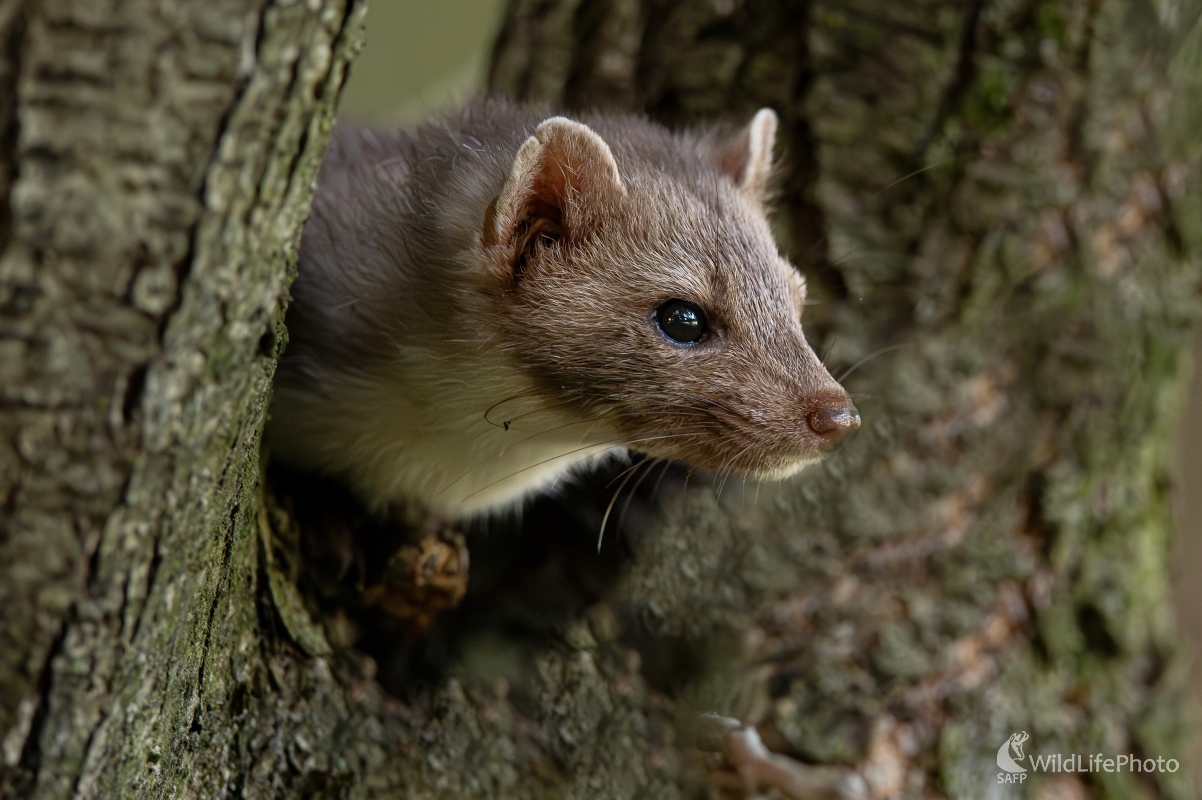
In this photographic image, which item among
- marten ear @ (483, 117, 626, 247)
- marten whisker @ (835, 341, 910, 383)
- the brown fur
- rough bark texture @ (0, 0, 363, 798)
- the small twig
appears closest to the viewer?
rough bark texture @ (0, 0, 363, 798)

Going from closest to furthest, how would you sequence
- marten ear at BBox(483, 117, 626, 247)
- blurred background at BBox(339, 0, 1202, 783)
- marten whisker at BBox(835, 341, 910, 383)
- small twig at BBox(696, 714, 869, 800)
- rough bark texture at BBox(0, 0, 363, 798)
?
1. rough bark texture at BBox(0, 0, 363, 798)
2. marten ear at BBox(483, 117, 626, 247)
3. small twig at BBox(696, 714, 869, 800)
4. marten whisker at BBox(835, 341, 910, 383)
5. blurred background at BBox(339, 0, 1202, 783)

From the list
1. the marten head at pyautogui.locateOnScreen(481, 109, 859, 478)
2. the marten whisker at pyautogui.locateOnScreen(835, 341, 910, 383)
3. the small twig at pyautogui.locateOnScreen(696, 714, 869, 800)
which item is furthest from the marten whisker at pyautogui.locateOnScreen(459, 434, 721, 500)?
the small twig at pyautogui.locateOnScreen(696, 714, 869, 800)

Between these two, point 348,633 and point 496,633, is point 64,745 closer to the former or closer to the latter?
point 348,633

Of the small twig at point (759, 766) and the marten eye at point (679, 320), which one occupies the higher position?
the marten eye at point (679, 320)

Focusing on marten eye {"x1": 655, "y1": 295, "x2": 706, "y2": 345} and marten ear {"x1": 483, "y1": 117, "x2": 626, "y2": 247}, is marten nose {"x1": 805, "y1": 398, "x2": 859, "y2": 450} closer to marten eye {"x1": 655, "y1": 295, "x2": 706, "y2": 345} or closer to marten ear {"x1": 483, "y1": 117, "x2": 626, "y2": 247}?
marten eye {"x1": 655, "y1": 295, "x2": 706, "y2": 345}

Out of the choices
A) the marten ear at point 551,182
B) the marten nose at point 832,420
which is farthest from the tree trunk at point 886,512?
the marten ear at point 551,182

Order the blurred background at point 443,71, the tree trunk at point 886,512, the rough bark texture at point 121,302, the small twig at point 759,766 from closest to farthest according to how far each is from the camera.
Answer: the rough bark texture at point 121,302 < the tree trunk at point 886,512 < the small twig at point 759,766 < the blurred background at point 443,71

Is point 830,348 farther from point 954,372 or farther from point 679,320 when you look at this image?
point 679,320

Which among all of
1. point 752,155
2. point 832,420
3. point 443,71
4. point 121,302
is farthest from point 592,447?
point 443,71

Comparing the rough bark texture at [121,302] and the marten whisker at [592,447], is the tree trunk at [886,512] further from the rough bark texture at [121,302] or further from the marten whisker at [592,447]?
the rough bark texture at [121,302]
